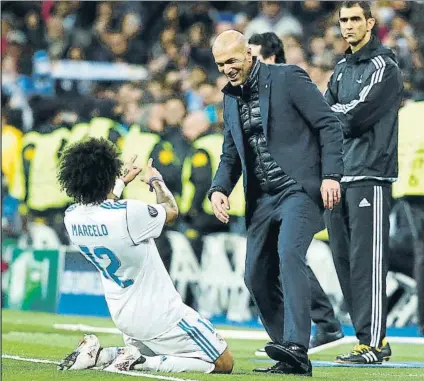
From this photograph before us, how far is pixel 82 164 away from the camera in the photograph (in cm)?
681

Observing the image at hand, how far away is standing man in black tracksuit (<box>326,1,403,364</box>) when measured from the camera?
8.11 metres

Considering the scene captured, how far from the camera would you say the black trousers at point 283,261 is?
6.86 meters

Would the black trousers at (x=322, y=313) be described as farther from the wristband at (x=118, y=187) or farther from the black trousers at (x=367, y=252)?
the wristband at (x=118, y=187)

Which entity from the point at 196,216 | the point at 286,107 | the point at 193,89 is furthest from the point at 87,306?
the point at 286,107

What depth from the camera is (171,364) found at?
6883 mm

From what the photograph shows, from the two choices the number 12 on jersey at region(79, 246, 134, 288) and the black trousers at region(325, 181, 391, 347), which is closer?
the number 12 on jersey at region(79, 246, 134, 288)

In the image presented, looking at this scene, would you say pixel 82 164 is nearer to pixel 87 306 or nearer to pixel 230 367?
pixel 230 367

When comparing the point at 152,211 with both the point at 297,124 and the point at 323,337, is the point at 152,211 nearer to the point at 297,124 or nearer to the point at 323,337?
the point at 297,124

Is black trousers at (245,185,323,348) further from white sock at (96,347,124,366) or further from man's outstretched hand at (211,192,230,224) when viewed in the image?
white sock at (96,347,124,366)

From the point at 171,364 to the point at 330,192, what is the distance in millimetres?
1359

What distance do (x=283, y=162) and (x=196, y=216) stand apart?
219 inches

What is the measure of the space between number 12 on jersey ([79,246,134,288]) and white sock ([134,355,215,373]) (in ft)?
1.53

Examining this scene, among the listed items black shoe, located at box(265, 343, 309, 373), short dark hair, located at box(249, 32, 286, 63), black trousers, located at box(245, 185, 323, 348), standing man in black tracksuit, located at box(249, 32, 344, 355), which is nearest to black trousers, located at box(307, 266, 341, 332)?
standing man in black tracksuit, located at box(249, 32, 344, 355)

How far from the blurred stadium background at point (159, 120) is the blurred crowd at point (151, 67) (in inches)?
0.8
